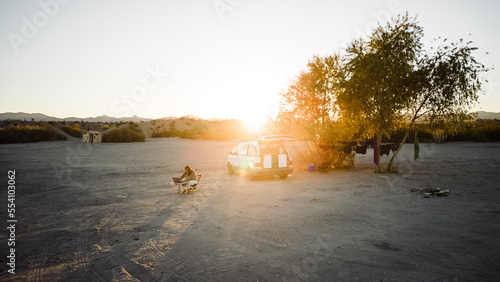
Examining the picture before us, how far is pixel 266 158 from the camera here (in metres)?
13.4

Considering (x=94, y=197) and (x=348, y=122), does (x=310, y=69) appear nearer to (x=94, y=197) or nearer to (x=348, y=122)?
(x=348, y=122)

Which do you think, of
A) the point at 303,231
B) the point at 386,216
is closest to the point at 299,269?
the point at 303,231

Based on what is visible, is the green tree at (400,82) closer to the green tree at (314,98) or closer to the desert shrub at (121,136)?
the green tree at (314,98)

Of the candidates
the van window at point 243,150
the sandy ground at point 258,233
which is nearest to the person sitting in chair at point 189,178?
the sandy ground at point 258,233

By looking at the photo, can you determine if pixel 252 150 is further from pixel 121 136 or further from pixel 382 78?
pixel 121 136

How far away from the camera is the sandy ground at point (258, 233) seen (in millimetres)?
4758

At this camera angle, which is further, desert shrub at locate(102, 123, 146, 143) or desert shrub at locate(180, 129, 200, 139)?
desert shrub at locate(180, 129, 200, 139)

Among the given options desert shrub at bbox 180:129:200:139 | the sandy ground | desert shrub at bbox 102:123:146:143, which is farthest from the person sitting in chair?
desert shrub at bbox 180:129:200:139

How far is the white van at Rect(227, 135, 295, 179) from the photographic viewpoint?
13.3 m

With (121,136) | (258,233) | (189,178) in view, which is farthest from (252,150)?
(121,136)

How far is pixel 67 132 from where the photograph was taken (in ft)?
163

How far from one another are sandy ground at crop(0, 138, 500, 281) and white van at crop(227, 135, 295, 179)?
1174 millimetres

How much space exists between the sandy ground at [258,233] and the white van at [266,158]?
117cm

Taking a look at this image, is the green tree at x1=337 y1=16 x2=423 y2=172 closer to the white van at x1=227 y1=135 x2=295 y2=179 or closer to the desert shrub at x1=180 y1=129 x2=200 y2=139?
the white van at x1=227 y1=135 x2=295 y2=179
